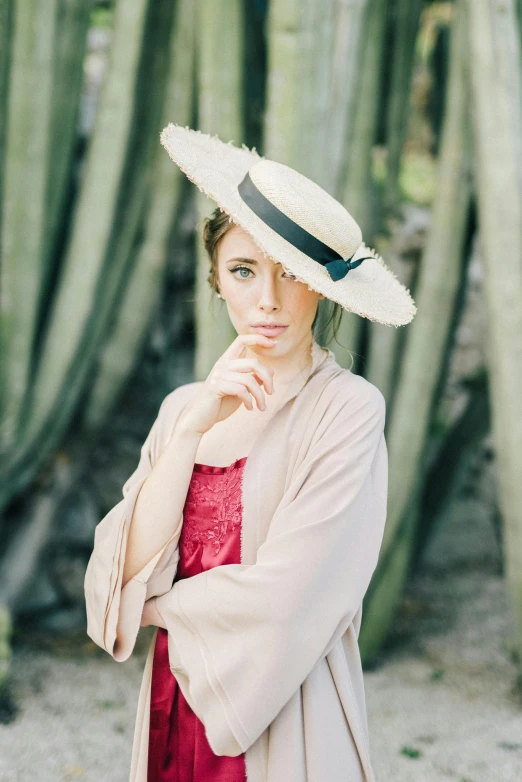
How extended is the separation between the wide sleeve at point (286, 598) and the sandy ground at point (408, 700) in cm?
160

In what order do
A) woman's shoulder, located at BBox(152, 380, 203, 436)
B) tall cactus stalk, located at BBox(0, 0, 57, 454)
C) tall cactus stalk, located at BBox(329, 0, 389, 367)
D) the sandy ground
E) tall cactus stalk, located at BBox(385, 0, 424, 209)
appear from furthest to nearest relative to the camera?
1. tall cactus stalk, located at BBox(385, 0, 424, 209)
2. tall cactus stalk, located at BBox(329, 0, 389, 367)
3. tall cactus stalk, located at BBox(0, 0, 57, 454)
4. the sandy ground
5. woman's shoulder, located at BBox(152, 380, 203, 436)

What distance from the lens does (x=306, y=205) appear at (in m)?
1.51

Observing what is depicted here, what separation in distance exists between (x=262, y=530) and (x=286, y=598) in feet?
0.60

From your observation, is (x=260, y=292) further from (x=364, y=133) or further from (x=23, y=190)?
(x=364, y=133)

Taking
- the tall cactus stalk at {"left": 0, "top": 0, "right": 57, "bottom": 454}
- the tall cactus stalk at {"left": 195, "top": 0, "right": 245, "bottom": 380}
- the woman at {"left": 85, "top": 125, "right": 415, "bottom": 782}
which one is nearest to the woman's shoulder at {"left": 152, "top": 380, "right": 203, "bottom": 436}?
the woman at {"left": 85, "top": 125, "right": 415, "bottom": 782}

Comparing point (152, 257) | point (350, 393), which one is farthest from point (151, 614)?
point (152, 257)

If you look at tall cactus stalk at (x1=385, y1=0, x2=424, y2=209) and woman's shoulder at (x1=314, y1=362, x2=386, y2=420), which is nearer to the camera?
woman's shoulder at (x1=314, y1=362, x2=386, y2=420)

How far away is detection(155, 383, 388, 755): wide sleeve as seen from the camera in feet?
4.56

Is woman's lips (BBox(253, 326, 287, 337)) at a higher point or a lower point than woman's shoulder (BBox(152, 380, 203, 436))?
higher

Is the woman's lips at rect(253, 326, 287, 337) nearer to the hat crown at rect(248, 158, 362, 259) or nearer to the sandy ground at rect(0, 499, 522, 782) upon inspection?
the hat crown at rect(248, 158, 362, 259)

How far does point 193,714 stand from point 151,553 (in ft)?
1.08

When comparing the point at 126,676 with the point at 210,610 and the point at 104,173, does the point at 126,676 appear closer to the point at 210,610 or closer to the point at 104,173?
the point at 104,173

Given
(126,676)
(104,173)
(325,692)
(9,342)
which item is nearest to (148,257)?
(104,173)

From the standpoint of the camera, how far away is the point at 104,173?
343 cm
